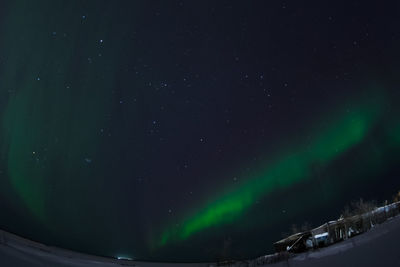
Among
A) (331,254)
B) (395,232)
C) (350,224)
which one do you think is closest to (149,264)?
(350,224)

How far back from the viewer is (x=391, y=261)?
11.0 metres

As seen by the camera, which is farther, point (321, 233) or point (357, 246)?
point (321, 233)

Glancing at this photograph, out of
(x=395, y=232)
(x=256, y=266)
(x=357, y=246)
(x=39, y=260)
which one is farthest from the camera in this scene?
(x=256, y=266)

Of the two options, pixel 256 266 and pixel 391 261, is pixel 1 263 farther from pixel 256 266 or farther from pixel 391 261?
pixel 391 261

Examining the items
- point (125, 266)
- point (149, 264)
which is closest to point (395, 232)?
point (125, 266)

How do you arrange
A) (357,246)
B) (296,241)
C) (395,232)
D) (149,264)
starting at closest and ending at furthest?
(395,232) < (357,246) < (296,241) < (149,264)

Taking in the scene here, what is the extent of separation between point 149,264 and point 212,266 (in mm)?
12046

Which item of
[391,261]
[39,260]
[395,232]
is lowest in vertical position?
[391,261]

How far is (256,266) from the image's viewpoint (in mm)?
17578

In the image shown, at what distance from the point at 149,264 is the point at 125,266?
36.2 ft

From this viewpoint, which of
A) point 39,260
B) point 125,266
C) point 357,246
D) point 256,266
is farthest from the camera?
point 125,266

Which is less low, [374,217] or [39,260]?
[39,260]

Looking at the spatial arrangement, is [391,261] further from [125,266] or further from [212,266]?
[125,266]

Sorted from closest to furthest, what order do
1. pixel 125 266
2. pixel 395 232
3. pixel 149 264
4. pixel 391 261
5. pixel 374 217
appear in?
pixel 391 261, pixel 395 232, pixel 374 217, pixel 125 266, pixel 149 264
